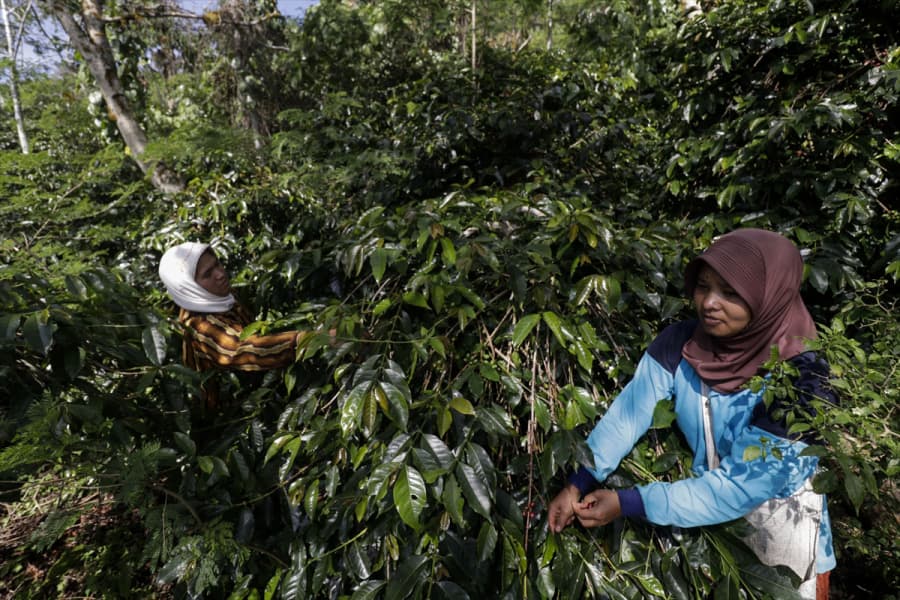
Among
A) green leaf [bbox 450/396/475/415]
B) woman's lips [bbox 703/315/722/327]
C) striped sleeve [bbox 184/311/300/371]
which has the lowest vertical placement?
striped sleeve [bbox 184/311/300/371]

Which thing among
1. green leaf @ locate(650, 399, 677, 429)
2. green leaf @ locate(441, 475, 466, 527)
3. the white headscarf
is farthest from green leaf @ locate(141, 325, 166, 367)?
green leaf @ locate(650, 399, 677, 429)

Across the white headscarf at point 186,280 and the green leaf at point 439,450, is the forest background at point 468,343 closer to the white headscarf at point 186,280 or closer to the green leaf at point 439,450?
the green leaf at point 439,450

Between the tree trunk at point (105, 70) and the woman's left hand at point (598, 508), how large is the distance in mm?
4007

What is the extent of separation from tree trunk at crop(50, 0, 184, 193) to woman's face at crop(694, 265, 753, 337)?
407 centimetres

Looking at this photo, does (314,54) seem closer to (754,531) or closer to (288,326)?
(288,326)

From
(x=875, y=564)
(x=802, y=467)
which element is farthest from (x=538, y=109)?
(x=875, y=564)

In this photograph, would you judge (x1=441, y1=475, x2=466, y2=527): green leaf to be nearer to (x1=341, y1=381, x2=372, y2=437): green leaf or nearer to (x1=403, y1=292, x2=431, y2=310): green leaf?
(x1=341, y1=381, x2=372, y2=437): green leaf

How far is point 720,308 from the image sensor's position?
1069mm

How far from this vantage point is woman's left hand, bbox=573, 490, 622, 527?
115 cm

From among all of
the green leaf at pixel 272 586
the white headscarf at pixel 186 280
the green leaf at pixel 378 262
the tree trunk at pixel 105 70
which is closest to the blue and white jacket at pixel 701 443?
the green leaf at pixel 378 262

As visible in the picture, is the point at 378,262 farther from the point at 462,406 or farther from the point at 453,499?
the point at 453,499

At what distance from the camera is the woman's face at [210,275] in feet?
6.00

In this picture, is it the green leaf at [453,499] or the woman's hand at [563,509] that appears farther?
the woman's hand at [563,509]

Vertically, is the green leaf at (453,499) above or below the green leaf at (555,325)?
below
